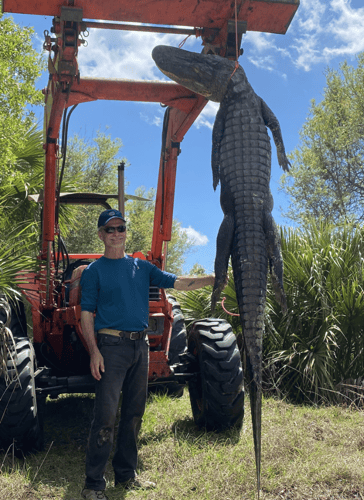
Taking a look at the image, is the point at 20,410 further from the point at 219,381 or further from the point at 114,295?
the point at 219,381

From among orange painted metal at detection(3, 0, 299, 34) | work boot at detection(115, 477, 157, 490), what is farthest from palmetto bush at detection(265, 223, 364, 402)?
orange painted metal at detection(3, 0, 299, 34)

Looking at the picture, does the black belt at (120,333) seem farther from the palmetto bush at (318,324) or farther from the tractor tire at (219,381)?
the palmetto bush at (318,324)

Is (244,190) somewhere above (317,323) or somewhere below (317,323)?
above

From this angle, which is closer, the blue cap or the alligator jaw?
the alligator jaw

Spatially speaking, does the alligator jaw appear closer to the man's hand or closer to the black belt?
the black belt

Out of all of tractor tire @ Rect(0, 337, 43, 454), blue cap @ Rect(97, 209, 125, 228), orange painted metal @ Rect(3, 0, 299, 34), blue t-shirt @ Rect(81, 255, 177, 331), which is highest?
orange painted metal @ Rect(3, 0, 299, 34)

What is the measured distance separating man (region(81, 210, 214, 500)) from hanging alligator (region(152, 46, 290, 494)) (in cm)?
140

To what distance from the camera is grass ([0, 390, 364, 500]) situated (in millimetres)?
3383

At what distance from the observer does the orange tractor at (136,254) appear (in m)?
2.93

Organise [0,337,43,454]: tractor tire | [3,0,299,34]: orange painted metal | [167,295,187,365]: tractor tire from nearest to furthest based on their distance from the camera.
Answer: [3,0,299,34]: orange painted metal
[0,337,43,454]: tractor tire
[167,295,187,365]: tractor tire

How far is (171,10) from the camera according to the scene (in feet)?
9.69

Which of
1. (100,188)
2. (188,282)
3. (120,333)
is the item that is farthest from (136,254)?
(100,188)

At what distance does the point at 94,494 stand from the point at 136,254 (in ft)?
7.30

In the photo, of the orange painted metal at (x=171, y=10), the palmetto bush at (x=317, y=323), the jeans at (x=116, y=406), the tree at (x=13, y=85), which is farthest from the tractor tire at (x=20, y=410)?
the tree at (x=13, y=85)
